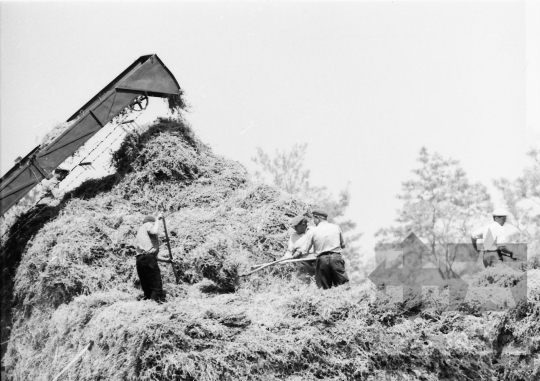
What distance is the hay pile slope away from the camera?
6555 mm

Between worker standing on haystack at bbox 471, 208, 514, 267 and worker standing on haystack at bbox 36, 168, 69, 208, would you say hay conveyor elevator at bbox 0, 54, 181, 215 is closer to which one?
worker standing on haystack at bbox 36, 168, 69, 208

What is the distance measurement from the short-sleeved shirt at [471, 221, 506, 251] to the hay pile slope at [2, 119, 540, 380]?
1893mm

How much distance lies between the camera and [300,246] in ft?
30.5

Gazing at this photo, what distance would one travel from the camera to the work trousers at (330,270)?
28.2ft

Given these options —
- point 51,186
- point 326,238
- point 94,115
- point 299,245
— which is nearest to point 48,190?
point 51,186

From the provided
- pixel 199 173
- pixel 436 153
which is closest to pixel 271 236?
pixel 199 173

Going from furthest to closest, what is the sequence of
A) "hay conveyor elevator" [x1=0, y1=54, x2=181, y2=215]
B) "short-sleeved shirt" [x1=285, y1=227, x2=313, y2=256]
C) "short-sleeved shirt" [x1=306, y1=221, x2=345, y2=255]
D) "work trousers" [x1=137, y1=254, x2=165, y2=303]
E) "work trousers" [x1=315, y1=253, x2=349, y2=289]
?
1. "hay conveyor elevator" [x1=0, y1=54, x2=181, y2=215]
2. "short-sleeved shirt" [x1=285, y1=227, x2=313, y2=256]
3. "short-sleeved shirt" [x1=306, y1=221, x2=345, y2=255]
4. "work trousers" [x1=315, y1=253, x2=349, y2=289]
5. "work trousers" [x1=137, y1=254, x2=165, y2=303]

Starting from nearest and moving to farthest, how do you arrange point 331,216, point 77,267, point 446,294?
1. point 446,294
2. point 77,267
3. point 331,216

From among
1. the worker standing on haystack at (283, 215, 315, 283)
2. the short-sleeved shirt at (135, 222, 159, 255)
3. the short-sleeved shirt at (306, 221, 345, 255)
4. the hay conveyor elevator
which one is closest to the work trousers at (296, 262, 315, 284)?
the worker standing on haystack at (283, 215, 315, 283)

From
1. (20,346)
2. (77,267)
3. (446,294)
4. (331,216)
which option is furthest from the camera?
(331,216)

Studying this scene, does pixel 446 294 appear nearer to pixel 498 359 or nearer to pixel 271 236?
pixel 498 359

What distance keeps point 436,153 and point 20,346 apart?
77.2 feet

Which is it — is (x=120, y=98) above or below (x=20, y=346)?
above

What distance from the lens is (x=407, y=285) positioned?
734 centimetres
